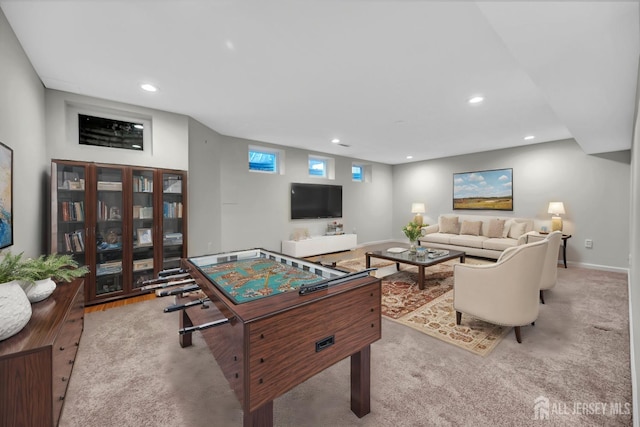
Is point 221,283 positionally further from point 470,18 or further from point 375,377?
point 470,18

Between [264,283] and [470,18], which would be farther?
[470,18]

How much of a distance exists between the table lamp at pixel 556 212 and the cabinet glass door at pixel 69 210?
7.36 m

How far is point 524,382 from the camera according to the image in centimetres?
177

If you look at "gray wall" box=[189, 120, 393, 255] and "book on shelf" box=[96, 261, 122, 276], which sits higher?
"gray wall" box=[189, 120, 393, 255]

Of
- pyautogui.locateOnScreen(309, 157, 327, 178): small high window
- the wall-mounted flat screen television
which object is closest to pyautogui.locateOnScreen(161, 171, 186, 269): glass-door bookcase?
the wall-mounted flat screen television

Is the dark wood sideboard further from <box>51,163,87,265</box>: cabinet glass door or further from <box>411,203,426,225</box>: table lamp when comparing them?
<box>411,203,426,225</box>: table lamp

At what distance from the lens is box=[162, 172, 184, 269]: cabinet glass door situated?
3475 mm

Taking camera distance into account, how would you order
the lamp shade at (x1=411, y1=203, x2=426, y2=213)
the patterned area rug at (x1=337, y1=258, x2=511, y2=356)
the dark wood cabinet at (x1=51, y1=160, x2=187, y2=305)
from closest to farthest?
the patterned area rug at (x1=337, y1=258, x2=511, y2=356), the dark wood cabinet at (x1=51, y1=160, x2=187, y2=305), the lamp shade at (x1=411, y1=203, x2=426, y2=213)

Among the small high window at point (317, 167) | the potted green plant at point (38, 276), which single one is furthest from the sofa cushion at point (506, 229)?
the potted green plant at point (38, 276)

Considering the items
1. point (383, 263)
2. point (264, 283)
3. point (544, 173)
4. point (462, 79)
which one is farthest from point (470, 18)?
point (544, 173)

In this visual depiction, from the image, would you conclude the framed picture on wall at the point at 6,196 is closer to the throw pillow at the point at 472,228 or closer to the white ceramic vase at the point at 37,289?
the white ceramic vase at the point at 37,289

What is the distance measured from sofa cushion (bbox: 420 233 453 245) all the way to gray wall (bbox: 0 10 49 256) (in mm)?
6463

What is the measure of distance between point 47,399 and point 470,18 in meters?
3.17

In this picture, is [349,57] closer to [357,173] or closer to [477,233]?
[477,233]
